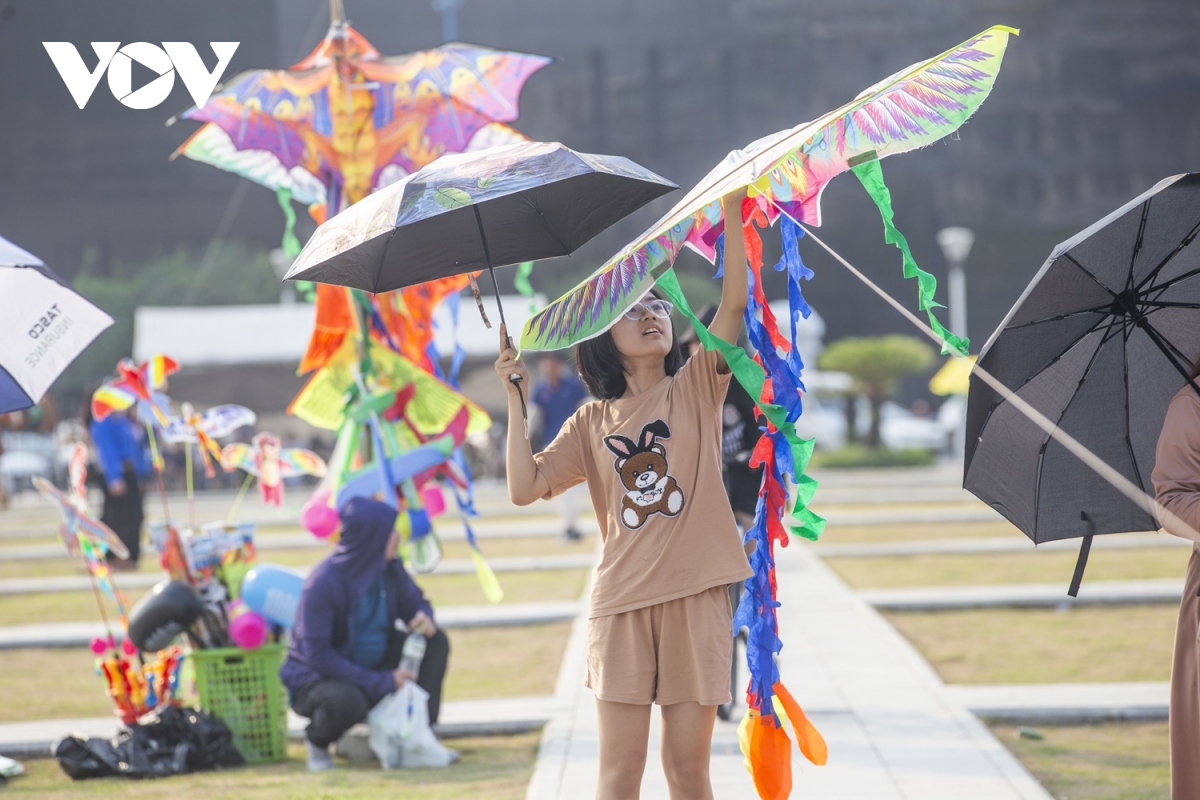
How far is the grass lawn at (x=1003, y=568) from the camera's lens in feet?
34.9

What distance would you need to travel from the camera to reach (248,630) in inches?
236

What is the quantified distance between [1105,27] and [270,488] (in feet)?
168

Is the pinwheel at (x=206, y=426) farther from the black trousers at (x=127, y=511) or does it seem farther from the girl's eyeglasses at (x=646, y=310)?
the black trousers at (x=127, y=511)

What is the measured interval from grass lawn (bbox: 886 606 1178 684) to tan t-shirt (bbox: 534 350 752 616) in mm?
3946

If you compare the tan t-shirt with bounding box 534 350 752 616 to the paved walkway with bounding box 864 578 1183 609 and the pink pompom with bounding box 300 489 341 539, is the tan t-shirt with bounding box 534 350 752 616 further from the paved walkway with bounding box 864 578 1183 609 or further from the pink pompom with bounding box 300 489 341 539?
the paved walkway with bounding box 864 578 1183 609

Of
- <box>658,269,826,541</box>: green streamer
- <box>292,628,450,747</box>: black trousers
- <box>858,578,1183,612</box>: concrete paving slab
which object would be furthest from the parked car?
<box>658,269,826,541</box>: green streamer

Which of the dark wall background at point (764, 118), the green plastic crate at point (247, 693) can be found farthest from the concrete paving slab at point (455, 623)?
the dark wall background at point (764, 118)

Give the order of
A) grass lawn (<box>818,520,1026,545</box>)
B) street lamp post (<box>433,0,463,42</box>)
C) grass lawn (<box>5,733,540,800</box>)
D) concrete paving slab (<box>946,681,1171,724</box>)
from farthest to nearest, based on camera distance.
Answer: street lamp post (<box>433,0,463,42</box>) < grass lawn (<box>818,520,1026,545</box>) < concrete paving slab (<box>946,681,1171,724</box>) < grass lawn (<box>5,733,540,800</box>)

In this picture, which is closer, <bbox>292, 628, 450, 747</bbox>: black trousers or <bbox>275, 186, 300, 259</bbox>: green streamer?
<bbox>292, 628, 450, 747</bbox>: black trousers

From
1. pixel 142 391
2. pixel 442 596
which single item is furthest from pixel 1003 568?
pixel 142 391

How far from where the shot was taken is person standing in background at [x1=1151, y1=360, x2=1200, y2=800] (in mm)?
3414

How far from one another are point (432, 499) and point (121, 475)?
709 cm

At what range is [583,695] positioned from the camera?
270 inches

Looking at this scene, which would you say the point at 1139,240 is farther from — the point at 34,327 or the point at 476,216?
the point at 34,327
